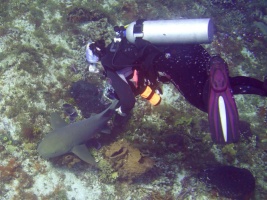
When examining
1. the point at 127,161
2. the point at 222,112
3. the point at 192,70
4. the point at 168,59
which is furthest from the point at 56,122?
the point at 222,112

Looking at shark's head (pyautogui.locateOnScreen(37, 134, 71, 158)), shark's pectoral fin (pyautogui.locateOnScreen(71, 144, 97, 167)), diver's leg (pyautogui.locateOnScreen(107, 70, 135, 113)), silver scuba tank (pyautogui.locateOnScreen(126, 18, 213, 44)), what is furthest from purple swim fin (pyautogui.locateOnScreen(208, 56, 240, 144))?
shark's head (pyautogui.locateOnScreen(37, 134, 71, 158))

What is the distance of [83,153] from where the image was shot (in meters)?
6.56

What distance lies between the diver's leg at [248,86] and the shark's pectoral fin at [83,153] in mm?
3884

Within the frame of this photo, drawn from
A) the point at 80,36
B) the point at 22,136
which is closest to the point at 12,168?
the point at 22,136

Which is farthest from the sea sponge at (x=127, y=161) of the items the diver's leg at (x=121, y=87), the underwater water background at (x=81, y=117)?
the diver's leg at (x=121, y=87)

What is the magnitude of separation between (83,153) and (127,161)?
4.09 feet

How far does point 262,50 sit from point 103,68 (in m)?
9.74

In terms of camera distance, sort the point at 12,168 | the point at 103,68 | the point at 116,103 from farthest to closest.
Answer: the point at 12,168
the point at 116,103
the point at 103,68

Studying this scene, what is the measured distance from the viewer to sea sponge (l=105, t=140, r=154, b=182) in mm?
6914

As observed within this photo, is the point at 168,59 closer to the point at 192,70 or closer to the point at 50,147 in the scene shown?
the point at 192,70

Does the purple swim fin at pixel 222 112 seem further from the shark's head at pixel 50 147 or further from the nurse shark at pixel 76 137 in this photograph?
the shark's head at pixel 50 147

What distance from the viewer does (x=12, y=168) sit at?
6.58m

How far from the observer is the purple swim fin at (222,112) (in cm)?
423

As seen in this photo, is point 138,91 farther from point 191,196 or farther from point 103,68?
point 191,196
